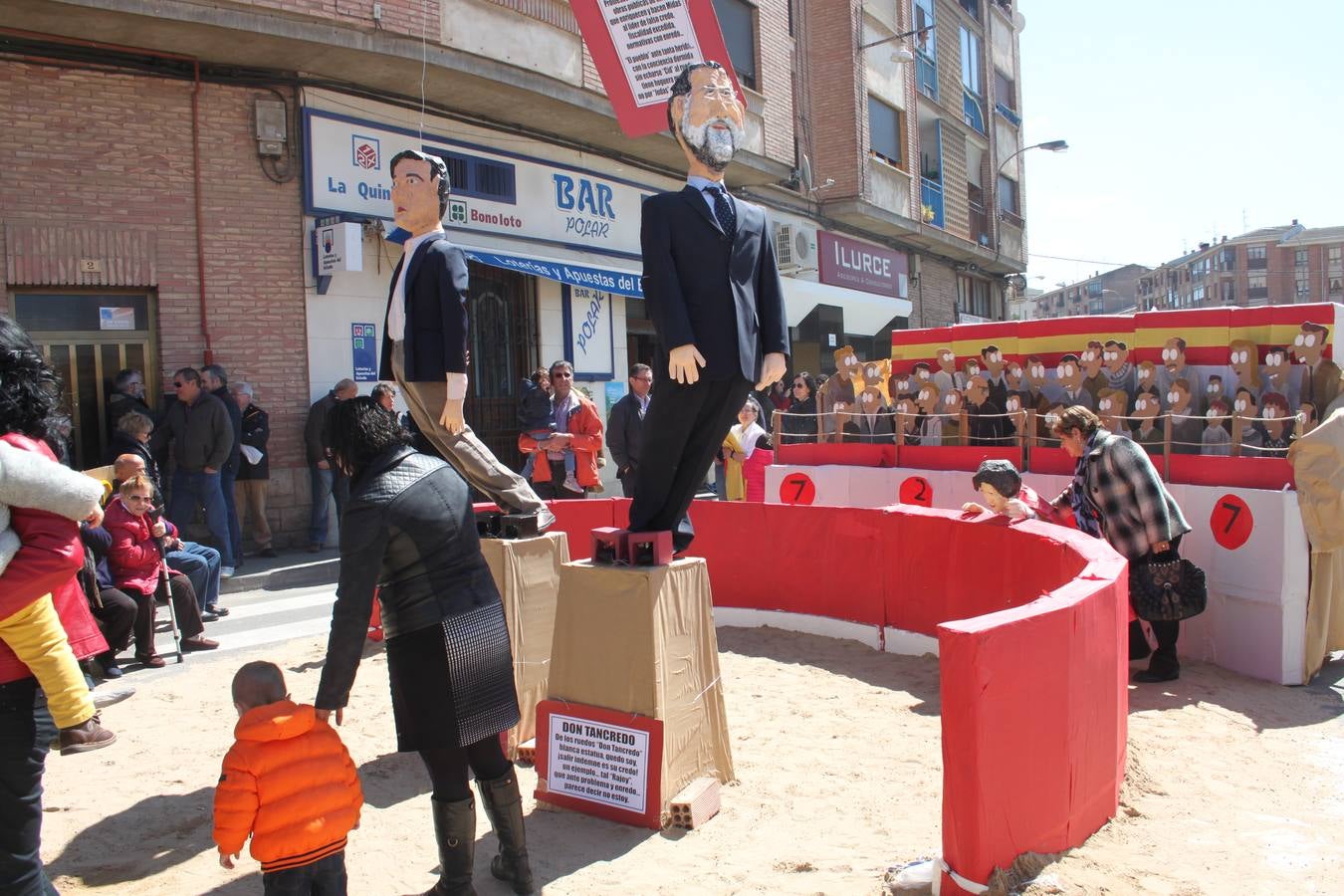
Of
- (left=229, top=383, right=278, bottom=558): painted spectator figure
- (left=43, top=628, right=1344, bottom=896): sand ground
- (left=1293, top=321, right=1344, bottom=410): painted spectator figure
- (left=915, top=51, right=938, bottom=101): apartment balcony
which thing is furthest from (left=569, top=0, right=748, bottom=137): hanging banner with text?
(left=915, top=51, right=938, bottom=101): apartment balcony

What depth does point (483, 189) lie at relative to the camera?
13.6 metres

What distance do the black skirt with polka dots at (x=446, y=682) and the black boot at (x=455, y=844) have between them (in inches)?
8.2

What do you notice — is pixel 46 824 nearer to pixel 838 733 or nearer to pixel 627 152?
pixel 838 733

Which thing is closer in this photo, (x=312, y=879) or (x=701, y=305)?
(x=312, y=879)

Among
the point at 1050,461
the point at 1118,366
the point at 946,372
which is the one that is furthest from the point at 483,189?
the point at 1050,461

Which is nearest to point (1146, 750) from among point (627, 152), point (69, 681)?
point (69, 681)

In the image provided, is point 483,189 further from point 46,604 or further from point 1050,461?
point 46,604

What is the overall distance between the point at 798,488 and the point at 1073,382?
263 cm

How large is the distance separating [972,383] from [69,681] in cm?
758

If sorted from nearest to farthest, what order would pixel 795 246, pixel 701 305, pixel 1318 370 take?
pixel 701 305
pixel 1318 370
pixel 795 246

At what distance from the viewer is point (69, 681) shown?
2.83 m

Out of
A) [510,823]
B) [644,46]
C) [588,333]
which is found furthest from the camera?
[588,333]

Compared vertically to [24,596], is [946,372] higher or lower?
higher

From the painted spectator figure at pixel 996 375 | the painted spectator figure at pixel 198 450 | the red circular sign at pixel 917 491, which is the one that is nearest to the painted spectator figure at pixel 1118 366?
the painted spectator figure at pixel 996 375
